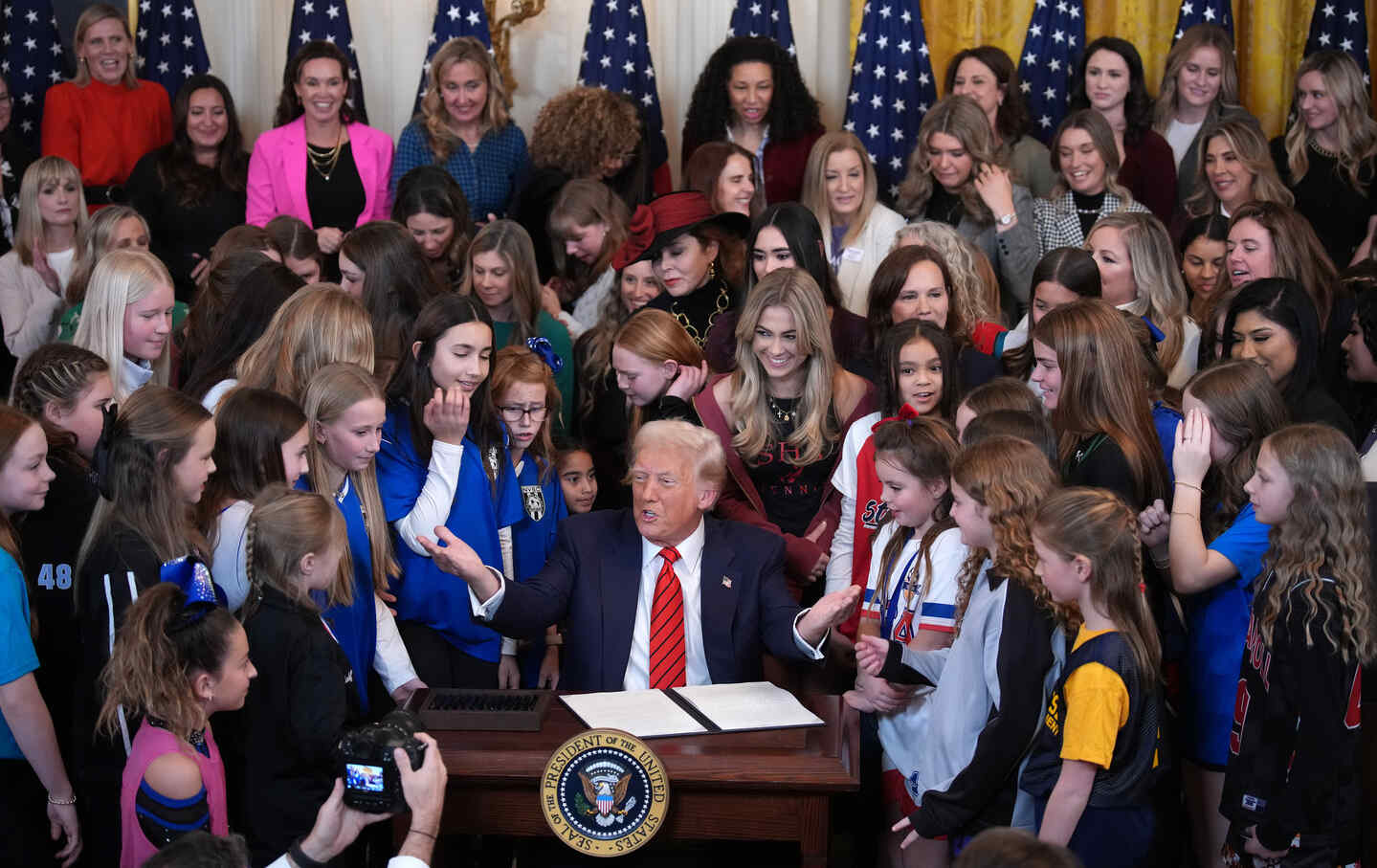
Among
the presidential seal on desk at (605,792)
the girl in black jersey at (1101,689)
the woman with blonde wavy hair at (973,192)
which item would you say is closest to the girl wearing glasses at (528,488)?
the presidential seal on desk at (605,792)

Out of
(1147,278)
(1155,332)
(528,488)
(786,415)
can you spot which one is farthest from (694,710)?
(1147,278)

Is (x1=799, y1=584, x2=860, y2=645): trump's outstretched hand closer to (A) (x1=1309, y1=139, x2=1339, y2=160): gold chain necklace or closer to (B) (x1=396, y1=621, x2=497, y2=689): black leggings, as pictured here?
(B) (x1=396, y1=621, x2=497, y2=689): black leggings

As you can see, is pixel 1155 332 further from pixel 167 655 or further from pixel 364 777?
pixel 167 655

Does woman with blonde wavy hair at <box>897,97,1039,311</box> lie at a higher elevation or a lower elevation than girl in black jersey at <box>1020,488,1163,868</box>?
higher

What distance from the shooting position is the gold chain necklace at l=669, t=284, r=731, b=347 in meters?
5.73

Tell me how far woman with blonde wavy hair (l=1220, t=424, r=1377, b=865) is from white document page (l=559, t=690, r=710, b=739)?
1.30m

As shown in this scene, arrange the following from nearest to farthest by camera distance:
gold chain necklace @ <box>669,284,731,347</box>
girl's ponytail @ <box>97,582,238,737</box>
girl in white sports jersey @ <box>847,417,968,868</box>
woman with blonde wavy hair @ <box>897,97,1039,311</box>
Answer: girl's ponytail @ <box>97,582,238,737</box>, girl in white sports jersey @ <box>847,417,968,868</box>, gold chain necklace @ <box>669,284,731,347</box>, woman with blonde wavy hair @ <box>897,97,1039,311</box>

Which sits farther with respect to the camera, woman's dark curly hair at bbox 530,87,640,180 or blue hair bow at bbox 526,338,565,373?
woman's dark curly hair at bbox 530,87,640,180

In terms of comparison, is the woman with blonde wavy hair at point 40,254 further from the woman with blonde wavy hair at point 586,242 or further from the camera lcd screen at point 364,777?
the camera lcd screen at point 364,777

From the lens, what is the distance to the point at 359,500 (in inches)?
168

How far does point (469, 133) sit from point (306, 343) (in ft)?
10.2

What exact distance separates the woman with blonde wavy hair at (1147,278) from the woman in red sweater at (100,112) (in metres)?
4.69

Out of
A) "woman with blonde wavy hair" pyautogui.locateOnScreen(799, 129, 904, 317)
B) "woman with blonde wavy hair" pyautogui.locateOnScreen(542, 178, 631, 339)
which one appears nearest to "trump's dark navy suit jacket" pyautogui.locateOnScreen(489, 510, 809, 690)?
→ "woman with blonde wavy hair" pyautogui.locateOnScreen(542, 178, 631, 339)

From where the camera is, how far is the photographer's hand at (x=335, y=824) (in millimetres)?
3053
